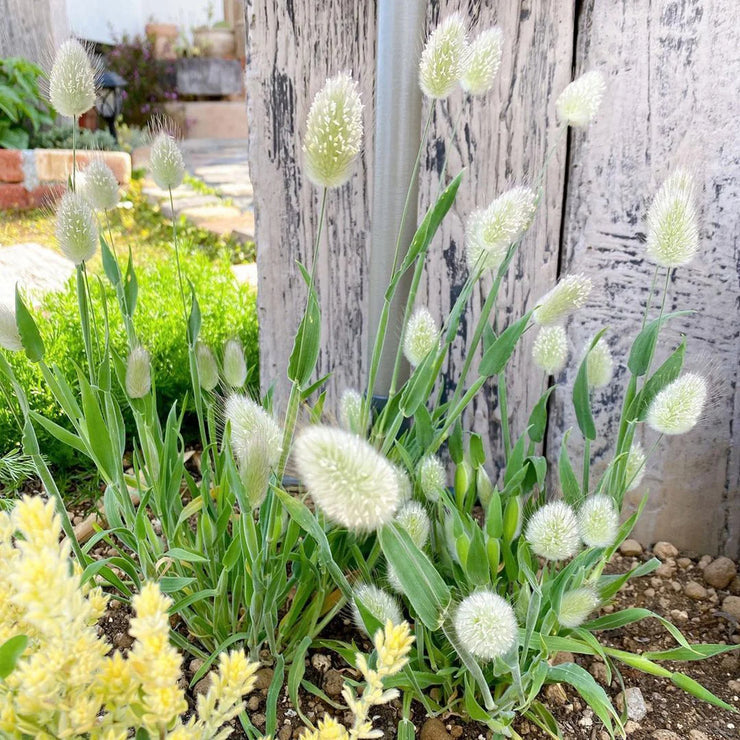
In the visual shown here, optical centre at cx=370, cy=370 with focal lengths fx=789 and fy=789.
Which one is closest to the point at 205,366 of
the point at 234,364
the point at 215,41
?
the point at 234,364

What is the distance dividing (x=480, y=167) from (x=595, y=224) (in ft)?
0.73

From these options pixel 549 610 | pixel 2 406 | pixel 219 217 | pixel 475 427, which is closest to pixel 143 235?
pixel 219 217

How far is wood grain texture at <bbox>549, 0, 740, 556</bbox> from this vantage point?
4.08 ft

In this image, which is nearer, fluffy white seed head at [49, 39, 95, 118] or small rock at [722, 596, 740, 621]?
fluffy white seed head at [49, 39, 95, 118]

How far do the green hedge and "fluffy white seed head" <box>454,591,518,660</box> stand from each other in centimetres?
88

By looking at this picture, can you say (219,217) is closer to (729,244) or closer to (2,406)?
(2,406)

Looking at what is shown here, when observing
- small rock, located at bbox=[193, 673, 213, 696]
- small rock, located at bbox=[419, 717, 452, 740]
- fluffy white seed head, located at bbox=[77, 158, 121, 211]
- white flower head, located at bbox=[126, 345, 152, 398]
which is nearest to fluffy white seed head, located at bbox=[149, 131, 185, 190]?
fluffy white seed head, located at bbox=[77, 158, 121, 211]

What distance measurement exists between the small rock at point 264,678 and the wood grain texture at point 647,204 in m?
0.68

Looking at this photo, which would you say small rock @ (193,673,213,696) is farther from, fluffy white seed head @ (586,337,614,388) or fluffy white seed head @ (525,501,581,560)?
fluffy white seed head @ (586,337,614,388)

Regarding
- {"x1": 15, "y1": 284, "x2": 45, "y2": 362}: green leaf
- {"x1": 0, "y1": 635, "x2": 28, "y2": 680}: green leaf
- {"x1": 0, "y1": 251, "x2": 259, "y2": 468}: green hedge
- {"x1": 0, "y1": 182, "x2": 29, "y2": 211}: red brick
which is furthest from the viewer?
{"x1": 0, "y1": 182, "x2": 29, "y2": 211}: red brick

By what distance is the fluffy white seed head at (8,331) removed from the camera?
0.93m

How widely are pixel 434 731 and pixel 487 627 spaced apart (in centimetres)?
31

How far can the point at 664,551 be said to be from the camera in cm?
146

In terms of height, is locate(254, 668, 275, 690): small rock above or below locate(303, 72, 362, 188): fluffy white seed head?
below
